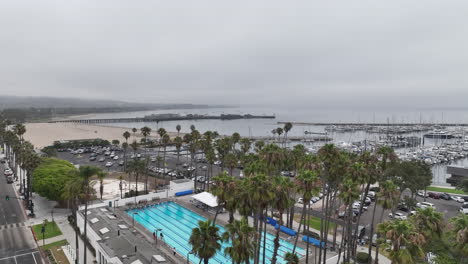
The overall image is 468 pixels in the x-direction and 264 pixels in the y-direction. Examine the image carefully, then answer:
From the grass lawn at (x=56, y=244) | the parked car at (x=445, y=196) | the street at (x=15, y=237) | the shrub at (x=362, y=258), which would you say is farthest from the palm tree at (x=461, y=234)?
the parked car at (x=445, y=196)

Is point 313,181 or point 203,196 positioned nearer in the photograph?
point 313,181

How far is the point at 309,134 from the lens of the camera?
186 metres

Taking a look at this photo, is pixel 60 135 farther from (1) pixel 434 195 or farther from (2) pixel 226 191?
(1) pixel 434 195

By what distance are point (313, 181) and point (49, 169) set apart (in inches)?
1636

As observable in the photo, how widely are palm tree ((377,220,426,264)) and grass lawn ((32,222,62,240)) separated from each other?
126 ft

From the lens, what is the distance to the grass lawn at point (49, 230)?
36.2 metres

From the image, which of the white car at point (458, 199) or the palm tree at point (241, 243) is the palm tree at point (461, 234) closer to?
the palm tree at point (241, 243)

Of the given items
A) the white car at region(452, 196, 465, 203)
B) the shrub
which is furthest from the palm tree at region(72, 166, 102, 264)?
the white car at region(452, 196, 465, 203)

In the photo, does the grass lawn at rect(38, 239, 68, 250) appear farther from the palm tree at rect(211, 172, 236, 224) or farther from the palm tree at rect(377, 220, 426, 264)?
the palm tree at rect(377, 220, 426, 264)

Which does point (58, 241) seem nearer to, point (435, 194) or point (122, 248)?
point (122, 248)

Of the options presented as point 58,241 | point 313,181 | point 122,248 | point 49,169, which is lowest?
point 58,241

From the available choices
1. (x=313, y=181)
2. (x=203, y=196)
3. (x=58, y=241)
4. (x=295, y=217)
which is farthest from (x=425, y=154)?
(x=58, y=241)

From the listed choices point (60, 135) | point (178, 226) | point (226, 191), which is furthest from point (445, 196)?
point (60, 135)

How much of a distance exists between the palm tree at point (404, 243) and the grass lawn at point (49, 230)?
38495mm
